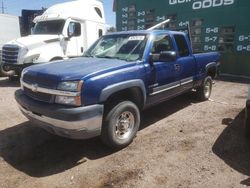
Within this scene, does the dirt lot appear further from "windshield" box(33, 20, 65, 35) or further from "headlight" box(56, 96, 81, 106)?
"windshield" box(33, 20, 65, 35)

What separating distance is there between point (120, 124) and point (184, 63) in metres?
2.38

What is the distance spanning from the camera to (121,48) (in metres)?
4.87

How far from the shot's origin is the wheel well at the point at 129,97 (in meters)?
3.97

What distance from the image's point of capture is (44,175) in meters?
3.50

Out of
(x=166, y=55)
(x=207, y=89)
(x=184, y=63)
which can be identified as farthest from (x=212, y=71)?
(x=166, y=55)

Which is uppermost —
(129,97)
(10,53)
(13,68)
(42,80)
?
(10,53)

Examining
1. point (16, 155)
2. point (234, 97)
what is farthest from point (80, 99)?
point (234, 97)

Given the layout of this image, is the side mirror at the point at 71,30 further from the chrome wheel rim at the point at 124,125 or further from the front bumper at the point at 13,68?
the chrome wheel rim at the point at 124,125

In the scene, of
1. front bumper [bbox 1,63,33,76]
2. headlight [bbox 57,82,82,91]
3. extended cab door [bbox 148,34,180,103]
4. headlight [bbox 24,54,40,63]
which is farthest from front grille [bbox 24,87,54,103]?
front bumper [bbox 1,63,33,76]

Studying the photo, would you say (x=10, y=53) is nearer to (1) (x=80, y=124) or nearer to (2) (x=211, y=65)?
(2) (x=211, y=65)

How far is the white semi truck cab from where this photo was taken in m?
9.16

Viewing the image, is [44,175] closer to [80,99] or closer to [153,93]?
[80,99]

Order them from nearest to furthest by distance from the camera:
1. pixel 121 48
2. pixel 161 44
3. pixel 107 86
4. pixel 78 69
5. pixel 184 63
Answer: pixel 107 86 < pixel 78 69 < pixel 121 48 < pixel 161 44 < pixel 184 63

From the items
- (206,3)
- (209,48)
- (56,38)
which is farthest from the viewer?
(209,48)
